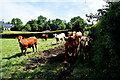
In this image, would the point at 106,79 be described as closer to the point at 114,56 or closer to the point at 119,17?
the point at 114,56

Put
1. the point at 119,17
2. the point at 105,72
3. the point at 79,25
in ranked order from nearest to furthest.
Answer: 1. the point at 119,17
2. the point at 105,72
3. the point at 79,25

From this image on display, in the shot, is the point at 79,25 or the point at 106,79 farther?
the point at 79,25

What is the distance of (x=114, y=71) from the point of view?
2734mm

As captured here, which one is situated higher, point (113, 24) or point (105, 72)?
point (113, 24)

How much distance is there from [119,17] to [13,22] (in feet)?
408

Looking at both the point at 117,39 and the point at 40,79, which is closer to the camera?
the point at 117,39

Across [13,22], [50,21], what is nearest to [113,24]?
[50,21]

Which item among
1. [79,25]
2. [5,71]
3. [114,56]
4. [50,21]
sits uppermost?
[50,21]

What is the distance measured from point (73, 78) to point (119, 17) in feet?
11.3

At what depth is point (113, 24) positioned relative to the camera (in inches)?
98.3

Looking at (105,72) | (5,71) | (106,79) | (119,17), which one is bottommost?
(5,71)

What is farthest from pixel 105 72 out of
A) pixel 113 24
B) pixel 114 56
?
pixel 113 24

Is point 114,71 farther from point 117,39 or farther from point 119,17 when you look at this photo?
point 119,17

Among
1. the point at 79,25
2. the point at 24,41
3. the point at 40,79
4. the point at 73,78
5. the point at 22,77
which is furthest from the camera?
the point at 79,25
